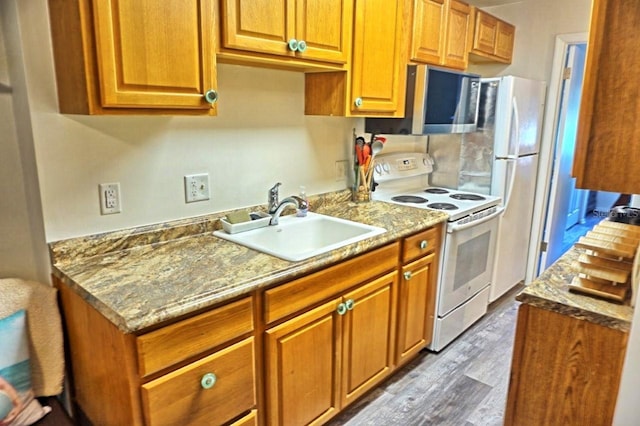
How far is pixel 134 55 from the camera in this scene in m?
1.31

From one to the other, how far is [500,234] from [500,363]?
3.18ft

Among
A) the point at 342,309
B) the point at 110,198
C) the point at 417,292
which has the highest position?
the point at 110,198

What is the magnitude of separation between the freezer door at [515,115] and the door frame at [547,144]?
19 cm

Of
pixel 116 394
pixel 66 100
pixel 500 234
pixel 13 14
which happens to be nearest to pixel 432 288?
pixel 500 234

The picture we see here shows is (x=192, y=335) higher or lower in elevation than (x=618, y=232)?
lower

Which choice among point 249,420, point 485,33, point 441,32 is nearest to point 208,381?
point 249,420

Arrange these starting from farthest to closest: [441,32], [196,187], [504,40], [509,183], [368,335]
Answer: [504,40] < [509,183] < [441,32] < [368,335] < [196,187]

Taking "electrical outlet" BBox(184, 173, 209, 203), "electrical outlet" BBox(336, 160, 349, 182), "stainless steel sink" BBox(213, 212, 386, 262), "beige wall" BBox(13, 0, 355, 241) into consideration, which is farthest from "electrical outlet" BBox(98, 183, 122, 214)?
"electrical outlet" BBox(336, 160, 349, 182)

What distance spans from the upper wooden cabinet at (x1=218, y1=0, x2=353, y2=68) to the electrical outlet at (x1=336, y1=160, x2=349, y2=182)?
27.4 inches

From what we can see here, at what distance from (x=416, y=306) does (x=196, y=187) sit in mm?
1313

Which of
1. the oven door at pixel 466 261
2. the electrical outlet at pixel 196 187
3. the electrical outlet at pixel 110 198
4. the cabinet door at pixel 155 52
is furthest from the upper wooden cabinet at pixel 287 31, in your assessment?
the oven door at pixel 466 261

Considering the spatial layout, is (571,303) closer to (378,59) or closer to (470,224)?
(470,224)

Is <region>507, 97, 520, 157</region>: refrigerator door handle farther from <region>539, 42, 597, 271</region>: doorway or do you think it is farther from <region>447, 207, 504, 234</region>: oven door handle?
<region>539, 42, 597, 271</region>: doorway

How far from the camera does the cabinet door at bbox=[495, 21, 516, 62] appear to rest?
124 inches
